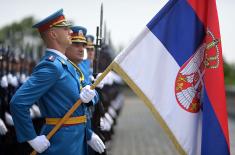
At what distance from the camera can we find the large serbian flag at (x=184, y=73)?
4551 mm

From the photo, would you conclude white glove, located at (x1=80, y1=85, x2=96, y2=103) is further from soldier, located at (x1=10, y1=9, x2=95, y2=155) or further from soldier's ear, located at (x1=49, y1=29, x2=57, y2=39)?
soldier's ear, located at (x1=49, y1=29, x2=57, y2=39)

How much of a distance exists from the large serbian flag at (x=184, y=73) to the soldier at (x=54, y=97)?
40 cm

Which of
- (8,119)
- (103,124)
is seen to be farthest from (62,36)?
(8,119)

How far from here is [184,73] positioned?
466 cm

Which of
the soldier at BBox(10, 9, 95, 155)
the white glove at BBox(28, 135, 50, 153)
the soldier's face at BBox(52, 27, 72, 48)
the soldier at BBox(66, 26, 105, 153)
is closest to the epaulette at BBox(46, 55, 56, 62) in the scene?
the soldier at BBox(10, 9, 95, 155)

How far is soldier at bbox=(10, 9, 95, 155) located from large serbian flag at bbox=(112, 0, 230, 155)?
1.32 ft

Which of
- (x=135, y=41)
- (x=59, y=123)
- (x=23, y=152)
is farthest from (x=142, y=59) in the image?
(x=23, y=152)

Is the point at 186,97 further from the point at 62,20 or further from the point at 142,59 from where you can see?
the point at 62,20

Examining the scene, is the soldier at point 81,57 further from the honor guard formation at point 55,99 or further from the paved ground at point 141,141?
the paved ground at point 141,141

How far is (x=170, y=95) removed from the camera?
15.0ft

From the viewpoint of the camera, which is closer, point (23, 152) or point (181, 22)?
point (181, 22)

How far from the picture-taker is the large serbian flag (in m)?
4.55

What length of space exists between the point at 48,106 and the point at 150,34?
0.97 metres

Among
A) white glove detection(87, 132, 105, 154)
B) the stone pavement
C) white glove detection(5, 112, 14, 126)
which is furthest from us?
the stone pavement
